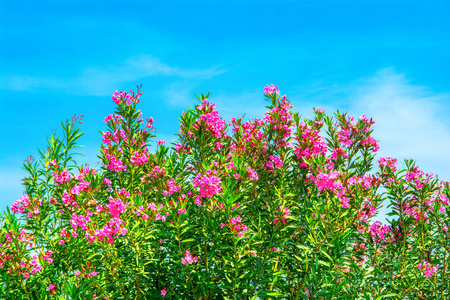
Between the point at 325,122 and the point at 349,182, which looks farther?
the point at 325,122

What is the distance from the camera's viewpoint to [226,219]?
17.5ft

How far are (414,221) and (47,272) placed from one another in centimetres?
656

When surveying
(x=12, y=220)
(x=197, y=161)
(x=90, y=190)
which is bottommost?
(x=12, y=220)

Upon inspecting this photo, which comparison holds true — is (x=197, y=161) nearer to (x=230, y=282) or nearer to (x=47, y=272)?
(x=230, y=282)

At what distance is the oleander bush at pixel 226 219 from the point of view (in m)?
5.48

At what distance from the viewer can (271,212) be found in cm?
564

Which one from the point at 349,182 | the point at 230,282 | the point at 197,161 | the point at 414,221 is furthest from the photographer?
the point at 414,221

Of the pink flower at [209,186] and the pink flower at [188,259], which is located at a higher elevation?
the pink flower at [209,186]

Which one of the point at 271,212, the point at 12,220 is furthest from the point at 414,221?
the point at 12,220

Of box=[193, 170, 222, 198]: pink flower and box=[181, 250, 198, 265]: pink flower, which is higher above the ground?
box=[193, 170, 222, 198]: pink flower

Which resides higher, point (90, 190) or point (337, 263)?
point (90, 190)

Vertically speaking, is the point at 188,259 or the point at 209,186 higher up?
the point at 209,186

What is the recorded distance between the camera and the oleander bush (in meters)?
5.48

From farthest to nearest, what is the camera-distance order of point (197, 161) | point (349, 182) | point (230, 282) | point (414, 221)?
point (414, 221), point (197, 161), point (349, 182), point (230, 282)
